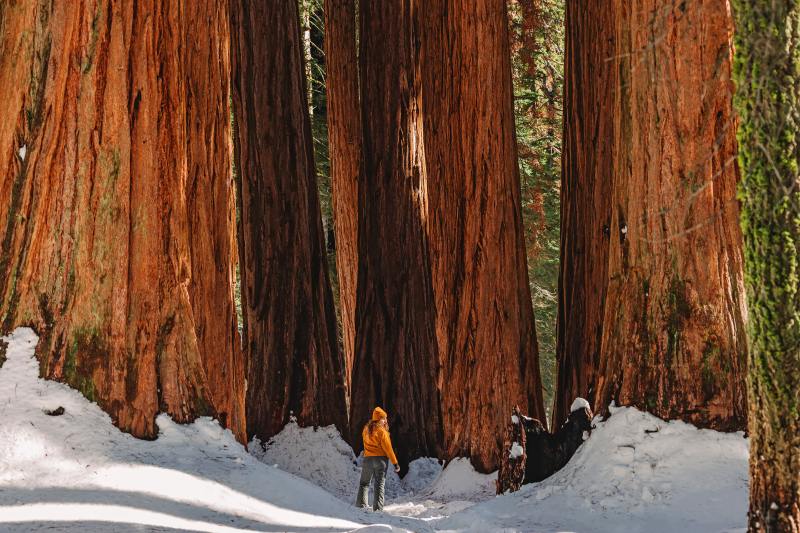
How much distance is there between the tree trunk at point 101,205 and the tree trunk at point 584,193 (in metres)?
5.45

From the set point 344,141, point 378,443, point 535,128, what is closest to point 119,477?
point 378,443

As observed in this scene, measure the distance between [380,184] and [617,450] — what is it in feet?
23.4

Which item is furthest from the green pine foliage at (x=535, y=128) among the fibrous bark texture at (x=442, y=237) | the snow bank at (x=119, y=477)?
the snow bank at (x=119, y=477)

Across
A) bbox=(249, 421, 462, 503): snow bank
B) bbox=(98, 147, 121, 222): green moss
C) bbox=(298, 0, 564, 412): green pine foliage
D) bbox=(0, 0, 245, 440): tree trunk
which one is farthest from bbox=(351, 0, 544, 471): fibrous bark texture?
bbox=(98, 147, 121, 222): green moss

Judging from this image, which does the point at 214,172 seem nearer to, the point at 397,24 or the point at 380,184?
the point at 380,184

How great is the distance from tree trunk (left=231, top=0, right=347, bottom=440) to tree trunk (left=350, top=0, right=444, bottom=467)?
23.5 inches

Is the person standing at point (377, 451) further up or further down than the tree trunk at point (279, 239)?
further down

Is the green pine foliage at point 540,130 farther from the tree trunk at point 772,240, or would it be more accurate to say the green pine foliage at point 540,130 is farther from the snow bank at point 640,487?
the tree trunk at point 772,240

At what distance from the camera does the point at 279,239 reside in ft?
42.4

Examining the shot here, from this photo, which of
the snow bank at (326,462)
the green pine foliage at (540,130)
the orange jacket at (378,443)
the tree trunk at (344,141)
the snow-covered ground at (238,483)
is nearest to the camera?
the snow-covered ground at (238,483)

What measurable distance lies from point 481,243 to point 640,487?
568cm

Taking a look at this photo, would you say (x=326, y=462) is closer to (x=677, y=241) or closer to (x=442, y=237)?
(x=442, y=237)

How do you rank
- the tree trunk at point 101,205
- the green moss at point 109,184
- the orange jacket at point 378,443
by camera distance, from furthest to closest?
the orange jacket at point 378,443 → the green moss at point 109,184 → the tree trunk at point 101,205

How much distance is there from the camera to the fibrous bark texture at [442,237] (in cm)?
1198
